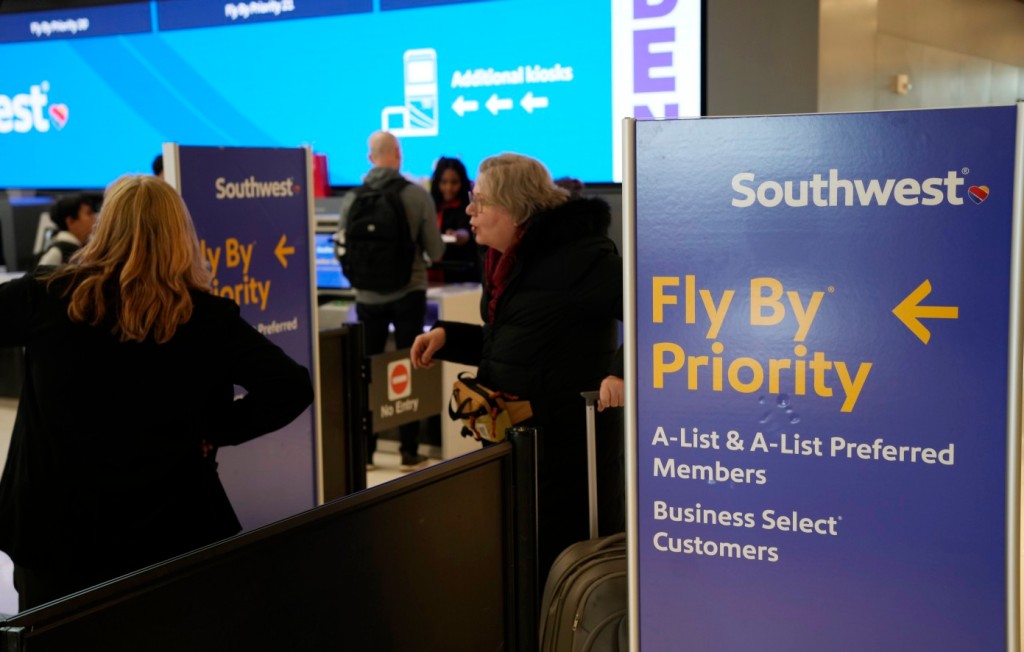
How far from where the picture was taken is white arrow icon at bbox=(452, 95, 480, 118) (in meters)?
6.82

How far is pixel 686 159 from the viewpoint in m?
1.75

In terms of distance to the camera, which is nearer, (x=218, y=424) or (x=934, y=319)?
(x=934, y=319)

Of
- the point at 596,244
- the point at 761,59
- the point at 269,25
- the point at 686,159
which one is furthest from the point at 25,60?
the point at 686,159

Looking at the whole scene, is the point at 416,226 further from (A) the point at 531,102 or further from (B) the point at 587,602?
(B) the point at 587,602

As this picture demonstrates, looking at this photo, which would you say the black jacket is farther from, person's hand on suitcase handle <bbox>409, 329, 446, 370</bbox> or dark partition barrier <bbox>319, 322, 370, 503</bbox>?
dark partition barrier <bbox>319, 322, 370, 503</bbox>

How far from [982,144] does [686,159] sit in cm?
42

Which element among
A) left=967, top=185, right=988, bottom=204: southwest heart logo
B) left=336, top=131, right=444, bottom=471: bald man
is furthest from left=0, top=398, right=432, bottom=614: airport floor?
left=967, top=185, right=988, bottom=204: southwest heart logo

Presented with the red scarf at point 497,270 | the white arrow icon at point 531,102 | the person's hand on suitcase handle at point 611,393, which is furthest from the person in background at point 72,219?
the person's hand on suitcase handle at point 611,393

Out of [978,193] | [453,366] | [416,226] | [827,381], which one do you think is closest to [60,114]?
[416,226]

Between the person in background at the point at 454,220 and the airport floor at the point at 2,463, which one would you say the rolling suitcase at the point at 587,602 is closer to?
the airport floor at the point at 2,463

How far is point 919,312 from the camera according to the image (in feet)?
5.42

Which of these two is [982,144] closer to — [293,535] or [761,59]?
[293,535]

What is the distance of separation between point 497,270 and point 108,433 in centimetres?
122

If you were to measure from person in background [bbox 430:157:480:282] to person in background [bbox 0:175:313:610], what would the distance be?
397 cm
